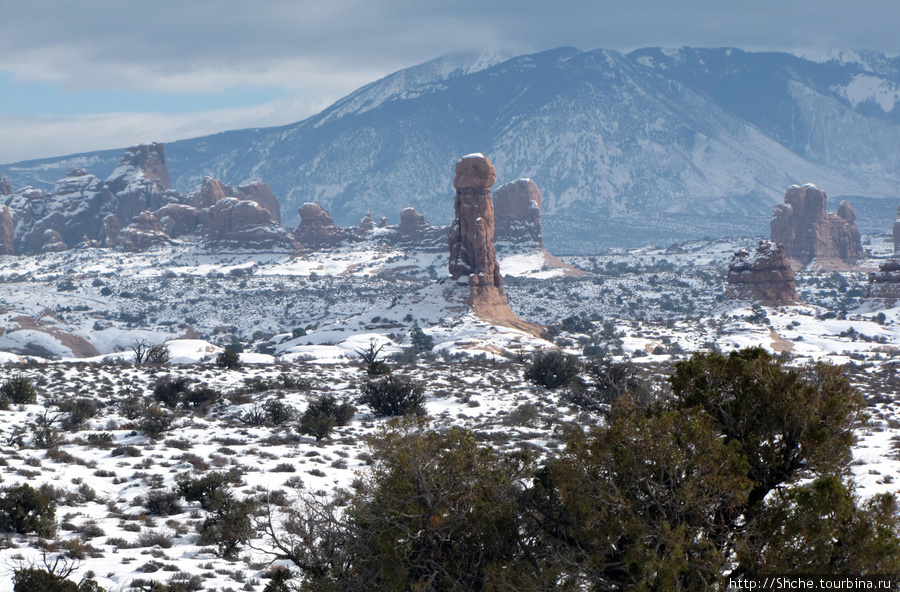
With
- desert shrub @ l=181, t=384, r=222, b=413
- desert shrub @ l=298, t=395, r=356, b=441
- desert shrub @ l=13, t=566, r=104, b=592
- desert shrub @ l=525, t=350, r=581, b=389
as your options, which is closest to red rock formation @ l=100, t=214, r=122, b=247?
desert shrub @ l=525, t=350, r=581, b=389

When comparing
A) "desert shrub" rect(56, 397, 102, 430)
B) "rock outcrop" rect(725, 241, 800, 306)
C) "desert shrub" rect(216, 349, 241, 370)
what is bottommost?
"rock outcrop" rect(725, 241, 800, 306)

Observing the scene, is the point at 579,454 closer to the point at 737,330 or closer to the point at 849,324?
the point at 737,330

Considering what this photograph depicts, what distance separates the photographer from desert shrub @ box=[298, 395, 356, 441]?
26500 millimetres

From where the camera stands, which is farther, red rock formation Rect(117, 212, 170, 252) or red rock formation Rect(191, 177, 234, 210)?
red rock formation Rect(191, 177, 234, 210)

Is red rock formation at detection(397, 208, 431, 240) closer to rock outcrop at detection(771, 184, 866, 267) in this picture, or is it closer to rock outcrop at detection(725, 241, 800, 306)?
rock outcrop at detection(771, 184, 866, 267)

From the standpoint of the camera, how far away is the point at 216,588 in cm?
1340

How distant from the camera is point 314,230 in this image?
169250 mm

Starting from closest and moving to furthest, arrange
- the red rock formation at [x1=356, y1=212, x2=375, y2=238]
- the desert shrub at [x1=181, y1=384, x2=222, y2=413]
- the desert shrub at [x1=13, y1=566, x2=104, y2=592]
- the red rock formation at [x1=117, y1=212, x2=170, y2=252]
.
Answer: the desert shrub at [x1=13, y1=566, x2=104, y2=592] → the desert shrub at [x1=181, y1=384, x2=222, y2=413] → the red rock formation at [x1=117, y1=212, x2=170, y2=252] → the red rock formation at [x1=356, y1=212, x2=375, y2=238]

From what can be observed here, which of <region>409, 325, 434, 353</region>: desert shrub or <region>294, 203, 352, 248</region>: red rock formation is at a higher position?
<region>294, 203, 352, 248</region>: red rock formation

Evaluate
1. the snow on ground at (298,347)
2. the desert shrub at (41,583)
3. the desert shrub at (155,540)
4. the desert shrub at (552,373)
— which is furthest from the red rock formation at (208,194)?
the desert shrub at (41,583)

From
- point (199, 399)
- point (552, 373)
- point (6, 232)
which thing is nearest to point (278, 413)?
point (199, 399)

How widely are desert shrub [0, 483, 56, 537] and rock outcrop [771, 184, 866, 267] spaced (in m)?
168

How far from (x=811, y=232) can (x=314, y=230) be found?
324ft

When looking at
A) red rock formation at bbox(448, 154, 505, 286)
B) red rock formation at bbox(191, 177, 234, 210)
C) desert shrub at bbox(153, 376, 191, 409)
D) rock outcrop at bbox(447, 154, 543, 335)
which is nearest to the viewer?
desert shrub at bbox(153, 376, 191, 409)
